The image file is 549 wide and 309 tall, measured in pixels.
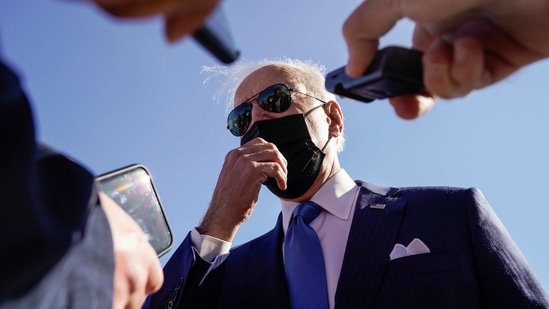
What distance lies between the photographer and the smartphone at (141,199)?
1338 millimetres

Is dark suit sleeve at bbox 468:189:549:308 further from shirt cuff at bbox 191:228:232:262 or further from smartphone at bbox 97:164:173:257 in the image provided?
smartphone at bbox 97:164:173:257

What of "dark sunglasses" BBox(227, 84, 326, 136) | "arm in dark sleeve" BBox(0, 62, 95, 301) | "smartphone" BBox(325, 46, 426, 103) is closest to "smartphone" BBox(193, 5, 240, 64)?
"arm in dark sleeve" BBox(0, 62, 95, 301)

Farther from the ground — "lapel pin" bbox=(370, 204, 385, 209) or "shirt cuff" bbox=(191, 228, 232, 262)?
"lapel pin" bbox=(370, 204, 385, 209)

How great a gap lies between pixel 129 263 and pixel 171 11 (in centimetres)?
54

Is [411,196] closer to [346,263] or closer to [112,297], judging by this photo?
[346,263]

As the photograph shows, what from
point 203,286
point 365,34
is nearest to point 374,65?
point 365,34

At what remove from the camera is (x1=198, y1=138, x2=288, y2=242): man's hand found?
3281 millimetres

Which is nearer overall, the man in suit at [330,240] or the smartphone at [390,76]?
the smartphone at [390,76]

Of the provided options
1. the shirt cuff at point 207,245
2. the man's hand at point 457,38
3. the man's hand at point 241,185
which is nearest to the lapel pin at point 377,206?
the man's hand at point 241,185

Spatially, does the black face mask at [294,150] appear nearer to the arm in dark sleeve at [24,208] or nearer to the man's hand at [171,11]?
the arm in dark sleeve at [24,208]

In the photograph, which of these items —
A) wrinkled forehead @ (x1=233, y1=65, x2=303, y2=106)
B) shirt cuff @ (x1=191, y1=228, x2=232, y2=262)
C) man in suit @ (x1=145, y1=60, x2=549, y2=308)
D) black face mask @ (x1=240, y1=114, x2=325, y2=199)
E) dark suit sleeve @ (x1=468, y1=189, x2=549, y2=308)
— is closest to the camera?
dark suit sleeve @ (x1=468, y1=189, x2=549, y2=308)

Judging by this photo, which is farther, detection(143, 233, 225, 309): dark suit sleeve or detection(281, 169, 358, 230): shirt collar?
detection(281, 169, 358, 230): shirt collar

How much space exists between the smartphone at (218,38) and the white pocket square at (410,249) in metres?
2.01

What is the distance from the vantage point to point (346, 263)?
8.69 ft
